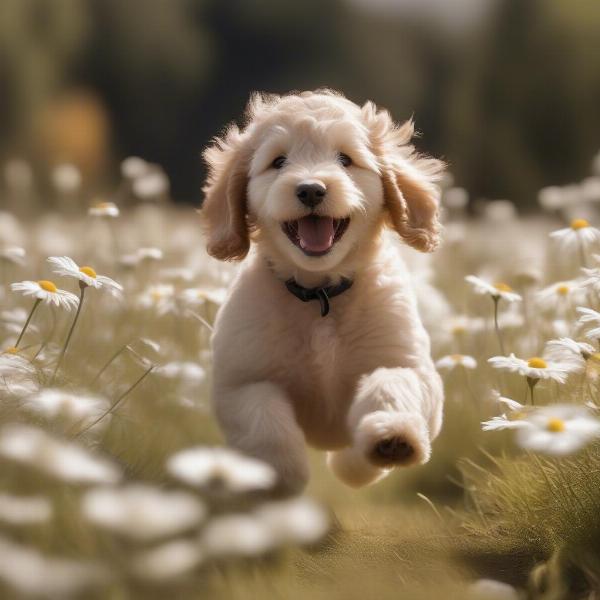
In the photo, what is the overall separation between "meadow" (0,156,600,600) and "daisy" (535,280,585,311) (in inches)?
1.1

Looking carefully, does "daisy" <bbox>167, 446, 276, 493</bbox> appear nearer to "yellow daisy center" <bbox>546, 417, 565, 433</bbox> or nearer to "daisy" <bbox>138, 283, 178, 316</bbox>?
"yellow daisy center" <bbox>546, 417, 565, 433</bbox>

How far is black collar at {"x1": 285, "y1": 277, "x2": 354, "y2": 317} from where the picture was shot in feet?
12.1

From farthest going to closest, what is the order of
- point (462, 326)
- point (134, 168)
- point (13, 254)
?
point (134, 168) → point (462, 326) → point (13, 254)

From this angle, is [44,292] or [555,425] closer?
[555,425]

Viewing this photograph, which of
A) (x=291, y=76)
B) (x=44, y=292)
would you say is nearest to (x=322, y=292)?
(x=44, y=292)

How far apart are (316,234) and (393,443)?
→ 0.94 m

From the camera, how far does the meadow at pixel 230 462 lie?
1903 millimetres

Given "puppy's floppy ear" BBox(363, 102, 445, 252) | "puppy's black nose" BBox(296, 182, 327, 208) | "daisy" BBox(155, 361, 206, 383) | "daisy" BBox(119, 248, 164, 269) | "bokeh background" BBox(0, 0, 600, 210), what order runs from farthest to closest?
"bokeh background" BBox(0, 0, 600, 210)
"daisy" BBox(119, 248, 164, 269)
"daisy" BBox(155, 361, 206, 383)
"puppy's floppy ear" BBox(363, 102, 445, 252)
"puppy's black nose" BBox(296, 182, 327, 208)

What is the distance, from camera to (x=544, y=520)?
10.1 feet

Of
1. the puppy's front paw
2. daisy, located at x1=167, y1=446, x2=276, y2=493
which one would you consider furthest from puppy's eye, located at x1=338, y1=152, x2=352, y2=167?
daisy, located at x1=167, y1=446, x2=276, y2=493

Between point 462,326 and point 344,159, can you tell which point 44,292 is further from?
point 462,326

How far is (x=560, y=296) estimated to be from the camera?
179 inches

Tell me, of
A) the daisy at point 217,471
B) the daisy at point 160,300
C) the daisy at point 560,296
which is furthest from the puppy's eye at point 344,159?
the daisy at point 217,471

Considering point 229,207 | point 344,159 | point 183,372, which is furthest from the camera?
point 183,372
